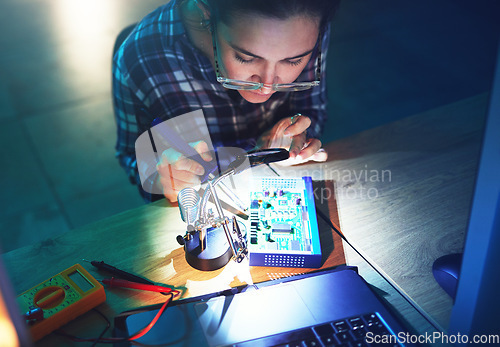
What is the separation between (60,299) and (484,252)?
675 millimetres

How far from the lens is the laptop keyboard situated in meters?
0.65

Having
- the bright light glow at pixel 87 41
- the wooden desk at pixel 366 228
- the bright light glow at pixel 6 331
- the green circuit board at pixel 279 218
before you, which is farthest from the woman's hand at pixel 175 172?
the bright light glow at pixel 87 41

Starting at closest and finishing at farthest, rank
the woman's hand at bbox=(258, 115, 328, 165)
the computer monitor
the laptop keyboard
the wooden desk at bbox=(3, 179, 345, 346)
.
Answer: the computer monitor
the laptop keyboard
the wooden desk at bbox=(3, 179, 345, 346)
the woman's hand at bbox=(258, 115, 328, 165)

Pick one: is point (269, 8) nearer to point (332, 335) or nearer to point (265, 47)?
point (265, 47)

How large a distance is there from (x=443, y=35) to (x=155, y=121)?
2.56 meters

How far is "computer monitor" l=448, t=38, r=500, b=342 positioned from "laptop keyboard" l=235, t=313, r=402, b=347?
120 mm

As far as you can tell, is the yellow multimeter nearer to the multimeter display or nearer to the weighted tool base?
the multimeter display

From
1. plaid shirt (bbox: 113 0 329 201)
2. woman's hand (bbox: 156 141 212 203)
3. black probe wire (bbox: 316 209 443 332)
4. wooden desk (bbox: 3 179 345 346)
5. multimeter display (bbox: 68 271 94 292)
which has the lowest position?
black probe wire (bbox: 316 209 443 332)

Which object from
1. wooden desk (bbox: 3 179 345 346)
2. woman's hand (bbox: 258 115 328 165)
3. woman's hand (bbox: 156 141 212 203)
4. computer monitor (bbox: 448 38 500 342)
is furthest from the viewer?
woman's hand (bbox: 258 115 328 165)

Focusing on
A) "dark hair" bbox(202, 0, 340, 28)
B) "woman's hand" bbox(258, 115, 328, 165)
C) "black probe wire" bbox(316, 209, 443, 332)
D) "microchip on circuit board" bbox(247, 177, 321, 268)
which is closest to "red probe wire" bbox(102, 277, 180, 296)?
"microchip on circuit board" bbox(247, 177, 321, 268)

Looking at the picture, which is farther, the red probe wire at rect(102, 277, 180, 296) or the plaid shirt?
the plaid shirt

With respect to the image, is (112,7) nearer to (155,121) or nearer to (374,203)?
(155,121)

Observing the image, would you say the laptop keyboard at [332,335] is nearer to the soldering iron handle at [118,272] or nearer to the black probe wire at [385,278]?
the black probe wire at [385,278]

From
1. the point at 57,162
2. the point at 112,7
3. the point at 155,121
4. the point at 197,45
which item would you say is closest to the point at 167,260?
the point at 155,121
